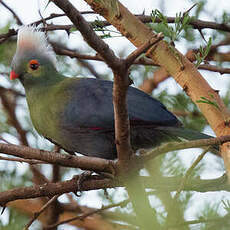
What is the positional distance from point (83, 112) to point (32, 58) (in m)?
0.62

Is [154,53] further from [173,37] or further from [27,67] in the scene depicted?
[27,67]

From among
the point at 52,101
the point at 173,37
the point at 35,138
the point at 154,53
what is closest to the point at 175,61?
the point at 154,53

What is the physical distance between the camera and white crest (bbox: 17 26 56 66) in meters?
2.92

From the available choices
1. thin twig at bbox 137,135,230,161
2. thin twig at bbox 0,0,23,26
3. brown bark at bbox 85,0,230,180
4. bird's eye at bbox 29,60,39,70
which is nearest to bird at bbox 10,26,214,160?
bird's eye at bbox 29,60,39,70

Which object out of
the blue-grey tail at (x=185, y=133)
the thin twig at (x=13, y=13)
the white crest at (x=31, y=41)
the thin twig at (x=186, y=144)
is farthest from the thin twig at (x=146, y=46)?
the thin twig at (x=13, y=13)

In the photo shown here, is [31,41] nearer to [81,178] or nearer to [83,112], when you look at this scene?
[83,112]

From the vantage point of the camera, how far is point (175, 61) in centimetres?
229

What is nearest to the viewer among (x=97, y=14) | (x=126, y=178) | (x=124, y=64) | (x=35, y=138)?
(x=124, y=64)

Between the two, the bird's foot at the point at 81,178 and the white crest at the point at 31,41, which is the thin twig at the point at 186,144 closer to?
the bird's foot at the point at 81,178

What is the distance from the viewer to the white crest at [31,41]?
2.92 meters

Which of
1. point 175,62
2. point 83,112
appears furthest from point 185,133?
point 83,112

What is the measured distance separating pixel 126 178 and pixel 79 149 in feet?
2.50

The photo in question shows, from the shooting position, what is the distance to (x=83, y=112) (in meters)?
2.73

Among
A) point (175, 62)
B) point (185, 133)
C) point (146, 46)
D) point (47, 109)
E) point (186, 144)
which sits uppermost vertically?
point (47, 109)
